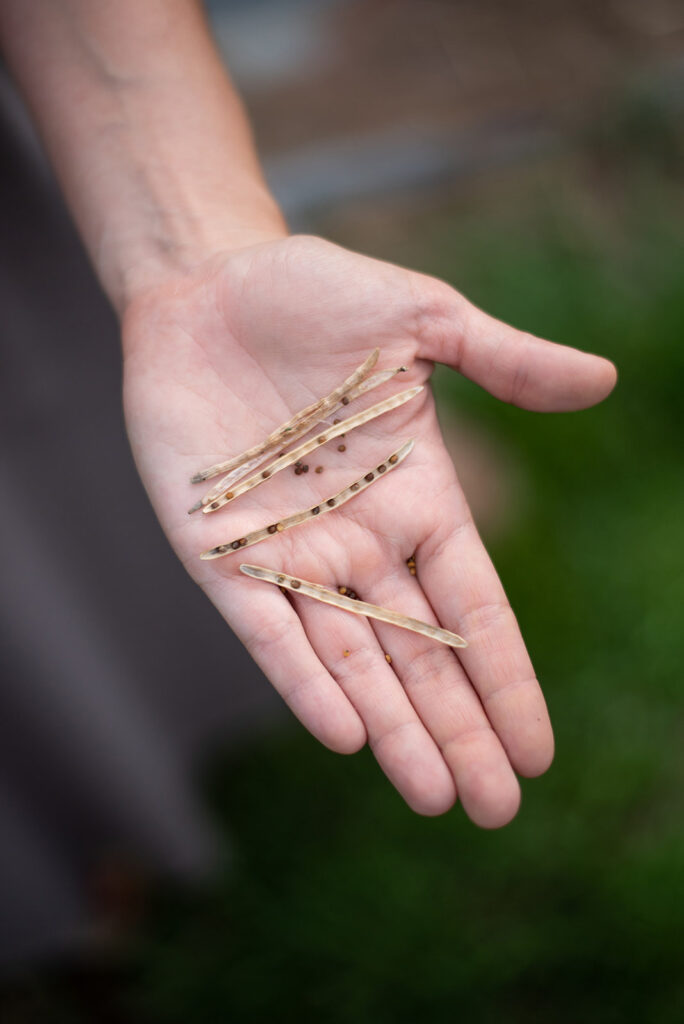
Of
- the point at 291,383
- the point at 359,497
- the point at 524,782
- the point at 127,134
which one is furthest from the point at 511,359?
the point at 524,782

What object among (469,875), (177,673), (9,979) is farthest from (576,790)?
(9,979)

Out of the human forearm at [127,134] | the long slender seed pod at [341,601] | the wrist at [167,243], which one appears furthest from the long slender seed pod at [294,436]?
the human forearm at [127,134]

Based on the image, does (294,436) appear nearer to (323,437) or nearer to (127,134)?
(323,437)

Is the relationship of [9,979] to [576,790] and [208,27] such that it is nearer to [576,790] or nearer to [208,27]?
[576,790]

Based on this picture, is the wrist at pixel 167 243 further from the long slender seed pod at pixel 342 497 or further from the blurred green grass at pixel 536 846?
the blurred green grass at pixel 536 846

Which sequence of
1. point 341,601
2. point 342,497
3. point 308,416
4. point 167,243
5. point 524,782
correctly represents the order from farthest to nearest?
1. point 524,782
2. point 167,243
3. point 308,416
4. point 342,497
5. point 341,601
